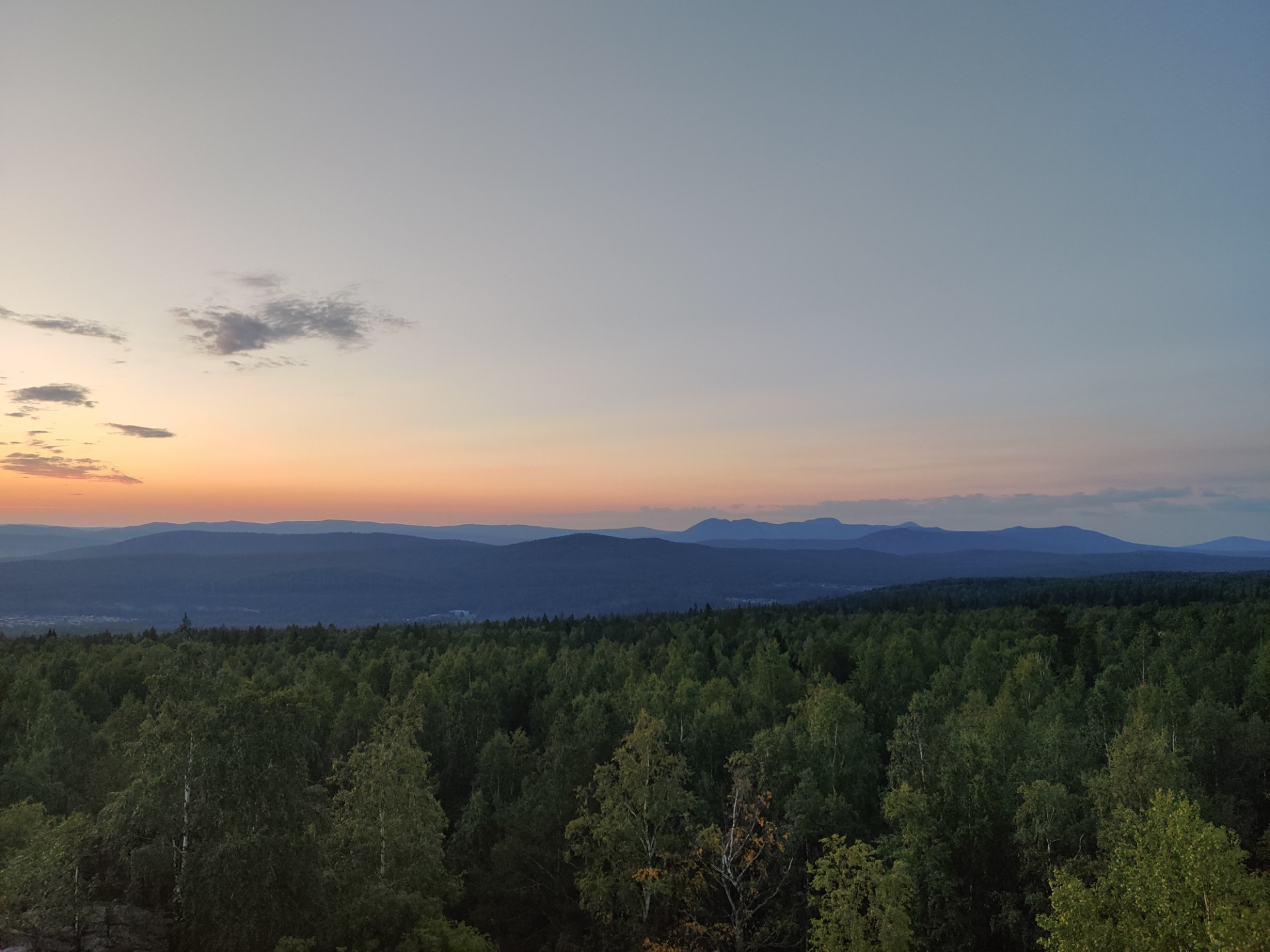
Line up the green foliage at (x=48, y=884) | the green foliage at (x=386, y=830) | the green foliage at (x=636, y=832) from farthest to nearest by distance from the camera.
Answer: the green foliage at (x=636, y=832)
the green foliage at (x=386, y=830)
the green foliage at (x=48, y=884)

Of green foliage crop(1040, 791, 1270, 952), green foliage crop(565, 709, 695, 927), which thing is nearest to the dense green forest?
green foliage crop(1040, 791, 1270, 952)

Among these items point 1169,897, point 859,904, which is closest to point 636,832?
point 859,904

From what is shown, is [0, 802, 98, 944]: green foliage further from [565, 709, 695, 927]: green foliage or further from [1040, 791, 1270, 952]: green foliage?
[1040, 791, 1270, 952]: green foliage

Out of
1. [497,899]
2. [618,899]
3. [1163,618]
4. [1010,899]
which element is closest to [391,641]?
[497,899]

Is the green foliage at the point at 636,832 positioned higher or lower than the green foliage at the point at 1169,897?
lower

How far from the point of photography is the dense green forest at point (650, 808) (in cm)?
2844

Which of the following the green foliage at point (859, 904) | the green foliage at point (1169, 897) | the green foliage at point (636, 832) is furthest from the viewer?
the green foliage at point (636, 832)

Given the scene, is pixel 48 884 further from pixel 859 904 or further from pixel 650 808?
pixel 859 904

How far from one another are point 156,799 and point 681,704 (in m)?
47.8

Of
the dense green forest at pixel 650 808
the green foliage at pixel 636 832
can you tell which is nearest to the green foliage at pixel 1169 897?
the dense green forest at pixel 650 808

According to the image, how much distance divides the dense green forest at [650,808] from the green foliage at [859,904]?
164mm

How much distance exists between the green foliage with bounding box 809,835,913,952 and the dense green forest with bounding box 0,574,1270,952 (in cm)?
16

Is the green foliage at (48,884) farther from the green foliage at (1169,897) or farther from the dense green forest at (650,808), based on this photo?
the green foliage at (1169,897)

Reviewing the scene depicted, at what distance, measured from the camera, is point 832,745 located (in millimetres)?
58969
